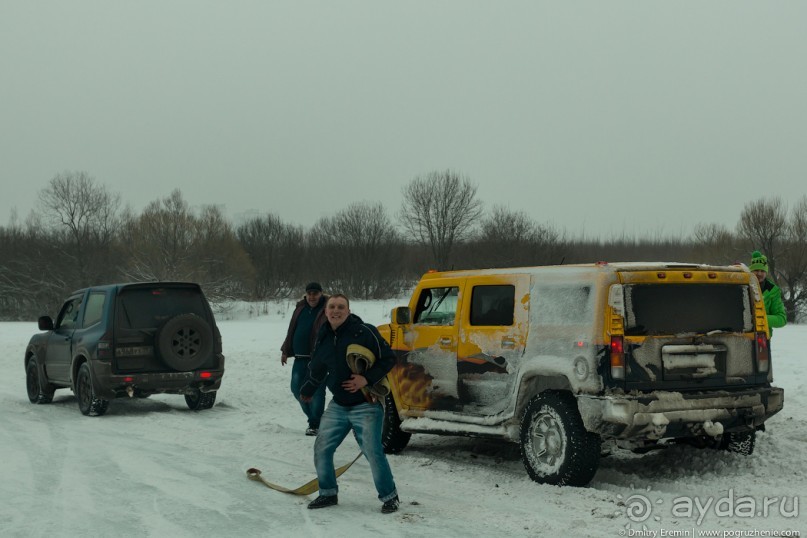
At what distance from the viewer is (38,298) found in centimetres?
6341

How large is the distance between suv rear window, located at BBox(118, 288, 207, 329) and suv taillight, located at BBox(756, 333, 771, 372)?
8082mm

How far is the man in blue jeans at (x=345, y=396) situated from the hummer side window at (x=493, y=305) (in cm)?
176

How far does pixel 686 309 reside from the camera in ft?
23.0

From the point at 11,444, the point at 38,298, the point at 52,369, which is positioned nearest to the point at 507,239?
the point at 38,298

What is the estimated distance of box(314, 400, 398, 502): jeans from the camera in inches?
248

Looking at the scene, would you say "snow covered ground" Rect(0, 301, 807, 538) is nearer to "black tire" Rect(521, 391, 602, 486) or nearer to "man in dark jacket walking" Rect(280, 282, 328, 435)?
"black tire" Rect(521, 391, 602, 486)

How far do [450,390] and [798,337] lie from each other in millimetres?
12347

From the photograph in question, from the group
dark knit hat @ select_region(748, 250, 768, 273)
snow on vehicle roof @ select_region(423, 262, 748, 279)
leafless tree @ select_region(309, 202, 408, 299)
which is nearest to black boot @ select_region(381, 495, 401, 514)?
snow on vehicle roof @ select_region(423, 262, 748, 279)

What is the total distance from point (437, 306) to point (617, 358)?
2.61 meters

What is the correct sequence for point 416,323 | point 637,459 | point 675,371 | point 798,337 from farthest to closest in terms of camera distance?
point 798,337
point 416,323
point 637,459
point 675,371

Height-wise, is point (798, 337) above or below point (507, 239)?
below

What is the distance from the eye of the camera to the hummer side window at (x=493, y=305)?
308 inches

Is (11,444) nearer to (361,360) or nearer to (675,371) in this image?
(361,360)

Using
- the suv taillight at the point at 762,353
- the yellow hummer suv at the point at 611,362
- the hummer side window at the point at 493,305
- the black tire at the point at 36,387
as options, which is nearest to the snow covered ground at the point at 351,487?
the yellow hummer suv at the point at 611,362
